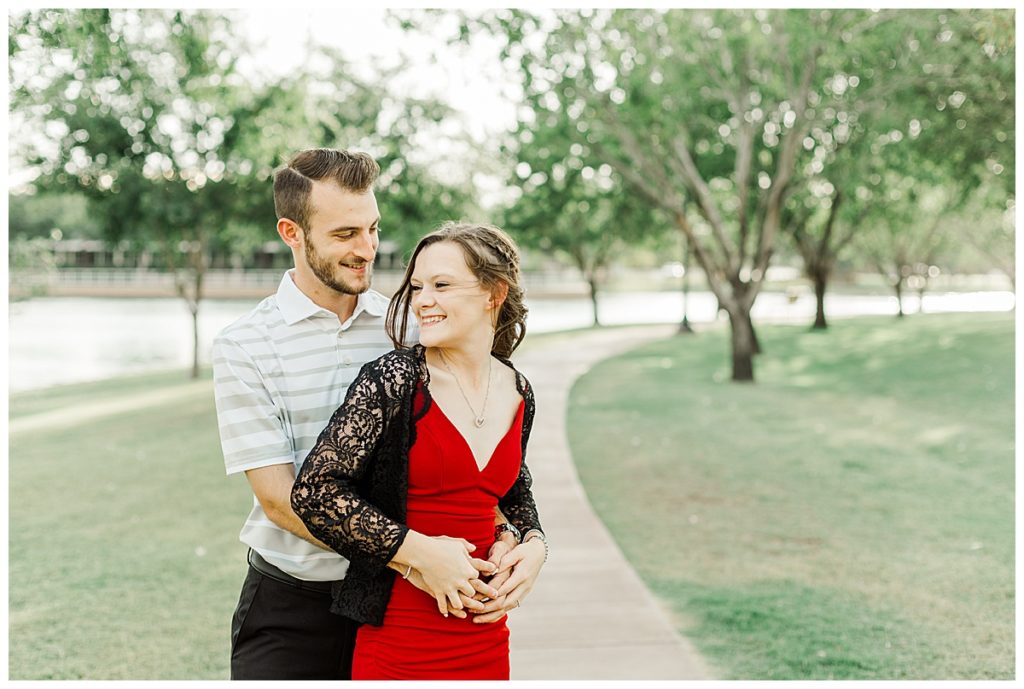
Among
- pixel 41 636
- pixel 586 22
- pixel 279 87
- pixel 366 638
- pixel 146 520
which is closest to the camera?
pixel 366 638

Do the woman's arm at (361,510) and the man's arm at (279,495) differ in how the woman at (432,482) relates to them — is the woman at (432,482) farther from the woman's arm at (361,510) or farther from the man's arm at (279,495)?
the man's arm at (279,495)

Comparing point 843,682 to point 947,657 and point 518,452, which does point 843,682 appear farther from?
point 518,452

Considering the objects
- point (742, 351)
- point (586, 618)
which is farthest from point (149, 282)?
point (586, 618)

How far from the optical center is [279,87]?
1638cm

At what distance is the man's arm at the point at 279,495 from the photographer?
8.00 feet

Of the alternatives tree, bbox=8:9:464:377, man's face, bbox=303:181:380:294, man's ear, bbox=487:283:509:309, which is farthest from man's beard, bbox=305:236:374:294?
tree, bbox=8:9:464:377

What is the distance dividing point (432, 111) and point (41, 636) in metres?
12.6

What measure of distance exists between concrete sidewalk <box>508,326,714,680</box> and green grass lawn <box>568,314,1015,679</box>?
268 millimetres

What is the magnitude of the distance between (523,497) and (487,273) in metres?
0.67

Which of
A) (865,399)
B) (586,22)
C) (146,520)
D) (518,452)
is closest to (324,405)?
(518,452)

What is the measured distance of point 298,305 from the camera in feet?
8.82

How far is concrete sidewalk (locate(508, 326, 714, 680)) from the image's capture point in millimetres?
4711

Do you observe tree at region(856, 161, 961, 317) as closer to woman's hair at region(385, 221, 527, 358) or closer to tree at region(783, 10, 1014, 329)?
tree at region(783, 10, 1014, 329)

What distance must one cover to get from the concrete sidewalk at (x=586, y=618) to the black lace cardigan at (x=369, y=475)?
2482 millimetres
